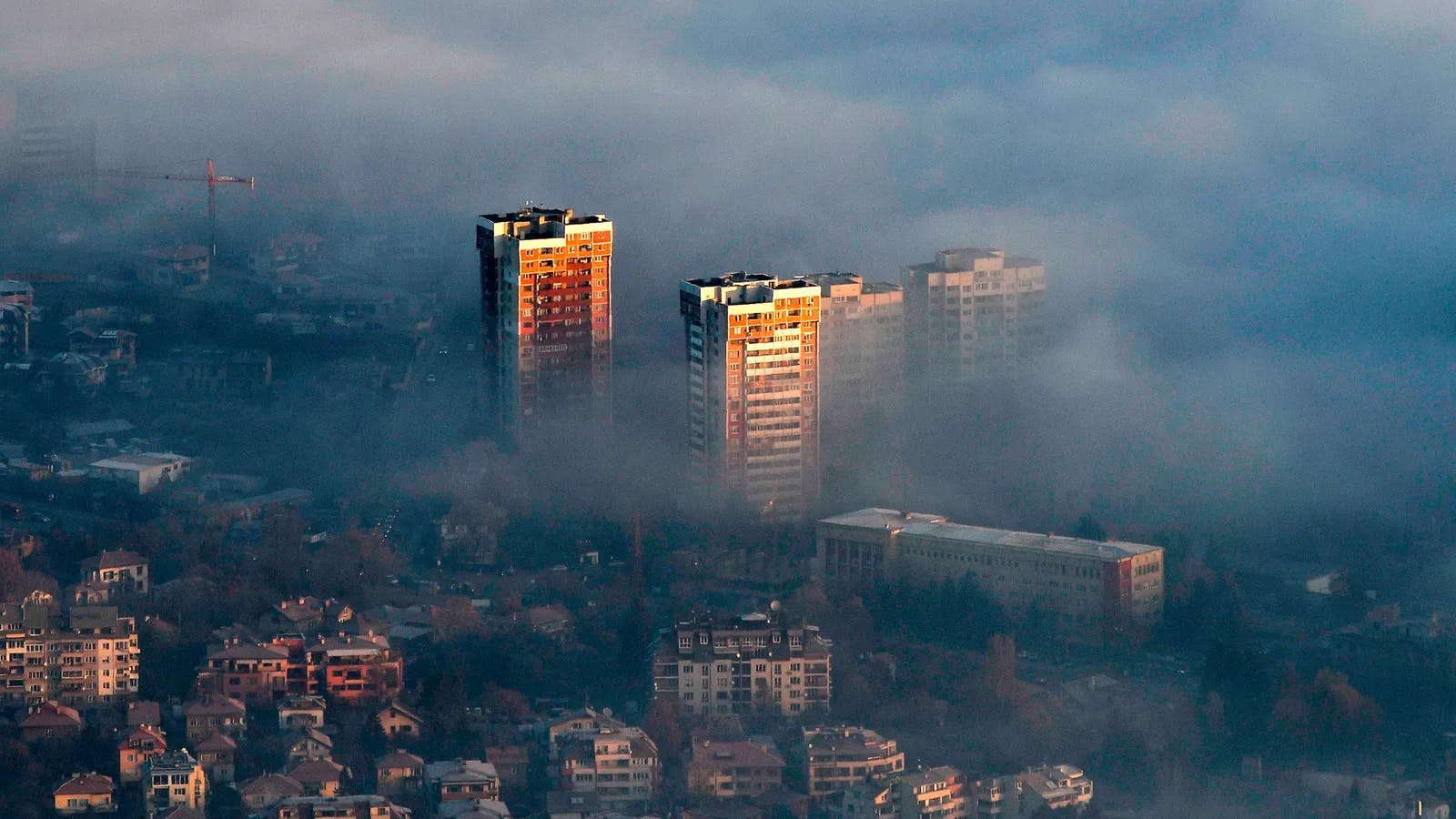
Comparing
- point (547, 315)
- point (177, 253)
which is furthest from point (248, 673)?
point (177, 253)

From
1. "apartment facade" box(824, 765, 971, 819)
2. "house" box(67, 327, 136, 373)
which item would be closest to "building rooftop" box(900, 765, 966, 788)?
"apartment facade" box(824, 765, 971, 819)

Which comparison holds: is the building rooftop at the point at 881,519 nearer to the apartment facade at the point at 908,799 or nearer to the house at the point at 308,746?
the apartment facade at the point at 908,799

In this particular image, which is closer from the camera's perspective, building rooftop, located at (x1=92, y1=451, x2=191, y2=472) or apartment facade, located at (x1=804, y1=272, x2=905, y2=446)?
building rooftop, located at (x1=92, y1=451, x2=191, y2=472)

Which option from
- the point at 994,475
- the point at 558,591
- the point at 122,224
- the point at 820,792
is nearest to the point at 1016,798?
the point at 820,792

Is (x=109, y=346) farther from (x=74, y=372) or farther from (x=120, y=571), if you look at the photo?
(x=120, y=571)

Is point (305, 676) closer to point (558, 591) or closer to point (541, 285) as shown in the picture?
point (558, 591)

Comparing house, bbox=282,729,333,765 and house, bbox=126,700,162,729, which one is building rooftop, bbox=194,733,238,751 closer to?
Result: house, bbox=282,729,333,765
